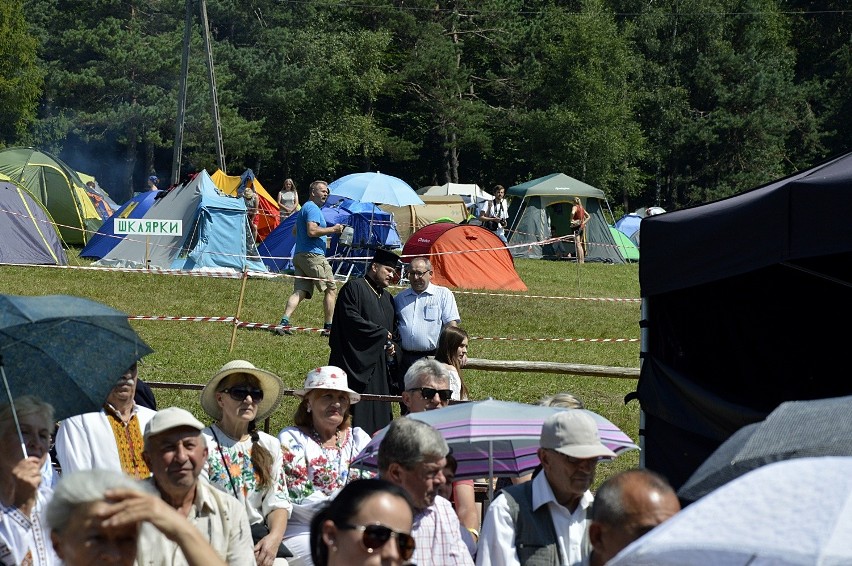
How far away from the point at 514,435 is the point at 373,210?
18.3m

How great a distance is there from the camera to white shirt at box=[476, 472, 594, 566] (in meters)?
5.02

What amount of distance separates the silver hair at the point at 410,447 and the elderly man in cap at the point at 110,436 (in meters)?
1.40

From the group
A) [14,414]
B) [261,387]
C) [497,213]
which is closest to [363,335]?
[261,387]

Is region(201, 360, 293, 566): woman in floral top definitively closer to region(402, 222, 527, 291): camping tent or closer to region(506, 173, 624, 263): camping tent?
region(402, 222, 527, 291): camping tent

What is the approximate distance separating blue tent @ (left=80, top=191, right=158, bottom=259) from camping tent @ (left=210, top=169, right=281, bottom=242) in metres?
2.85

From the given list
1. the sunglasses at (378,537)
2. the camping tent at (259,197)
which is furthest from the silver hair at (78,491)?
the camping tent at (259,197)

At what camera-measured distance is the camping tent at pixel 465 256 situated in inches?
823

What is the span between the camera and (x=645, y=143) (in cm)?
5381

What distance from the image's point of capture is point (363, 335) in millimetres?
9883

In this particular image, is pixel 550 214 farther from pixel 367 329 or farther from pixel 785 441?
pixel 785 441

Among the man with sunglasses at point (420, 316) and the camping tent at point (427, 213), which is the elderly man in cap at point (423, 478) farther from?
the camping tent at point (427, 213)

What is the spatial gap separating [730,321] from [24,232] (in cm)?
1446

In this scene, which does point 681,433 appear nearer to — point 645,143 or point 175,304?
point 175,304

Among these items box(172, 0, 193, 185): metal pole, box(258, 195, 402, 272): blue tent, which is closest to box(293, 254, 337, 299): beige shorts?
box(258, 195, 402, 272): blue tent
